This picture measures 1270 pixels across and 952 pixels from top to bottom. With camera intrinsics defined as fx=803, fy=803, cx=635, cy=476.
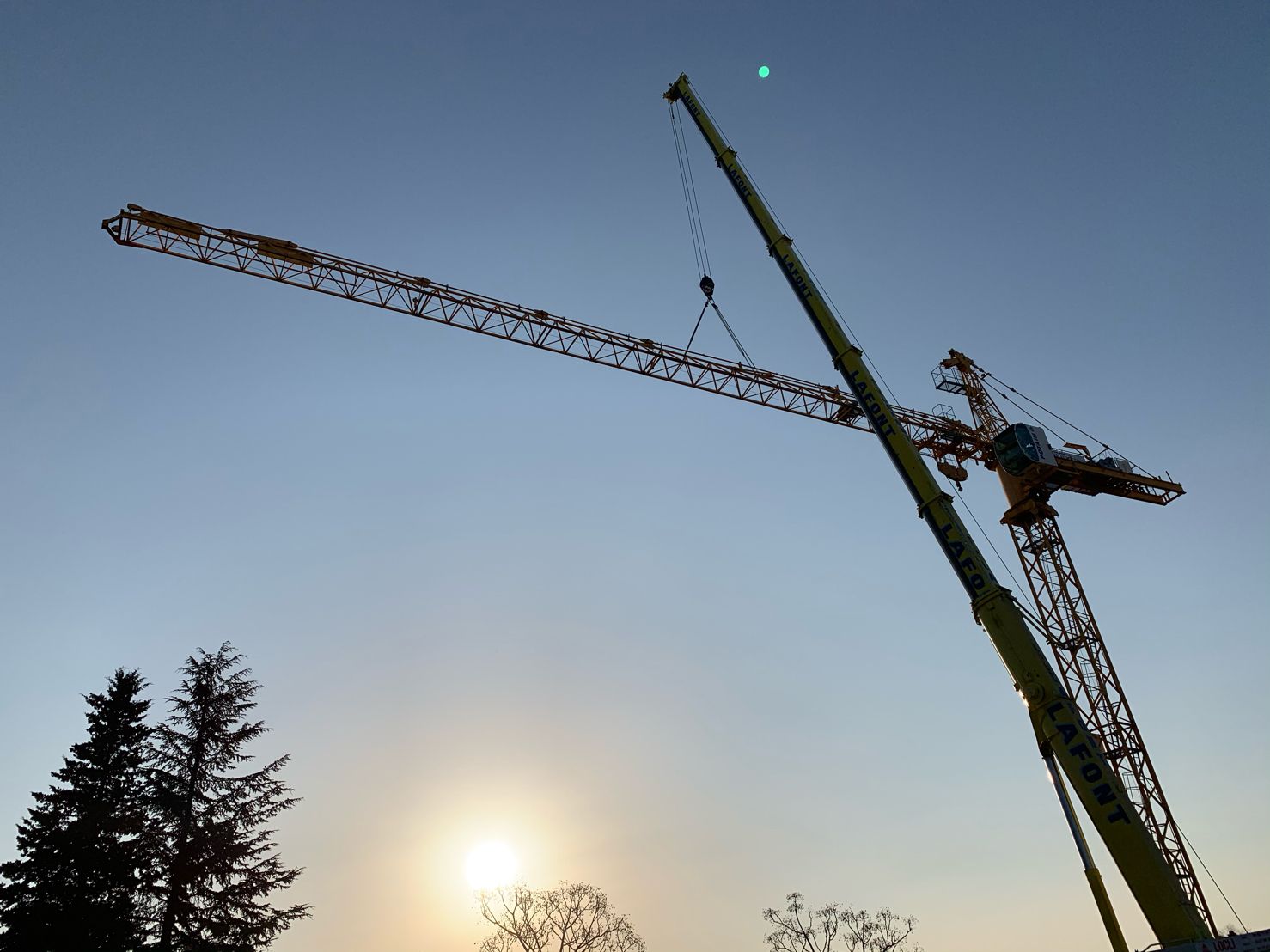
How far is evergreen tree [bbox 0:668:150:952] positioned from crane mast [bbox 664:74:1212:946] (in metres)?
24.4

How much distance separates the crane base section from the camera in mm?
13484

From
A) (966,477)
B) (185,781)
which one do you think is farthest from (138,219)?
(966,477)

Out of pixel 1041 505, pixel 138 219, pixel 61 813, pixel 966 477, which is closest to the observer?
pixel 61 813

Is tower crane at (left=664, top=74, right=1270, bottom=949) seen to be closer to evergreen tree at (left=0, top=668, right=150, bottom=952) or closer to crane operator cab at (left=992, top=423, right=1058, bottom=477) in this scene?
crane operator cab at (left=992, top=423, right=1058, bottom=477)

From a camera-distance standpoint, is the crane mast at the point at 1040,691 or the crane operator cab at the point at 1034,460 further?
the crane operator cab at the point at 1034,460

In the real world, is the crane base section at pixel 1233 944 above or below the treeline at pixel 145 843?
below

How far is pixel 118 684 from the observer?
2669 cm

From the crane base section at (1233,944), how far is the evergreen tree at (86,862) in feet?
84.2

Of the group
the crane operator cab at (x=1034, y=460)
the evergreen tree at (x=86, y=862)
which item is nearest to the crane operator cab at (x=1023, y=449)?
the crane operator cab at (x=1034, y=460)

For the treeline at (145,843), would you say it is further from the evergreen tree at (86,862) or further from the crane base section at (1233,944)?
the crane base section at (1233,944)

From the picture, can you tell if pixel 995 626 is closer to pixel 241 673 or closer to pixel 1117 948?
pixel 1117 948

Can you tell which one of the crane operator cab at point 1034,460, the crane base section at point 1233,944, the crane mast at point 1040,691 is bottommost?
the crane base section at point 1233,944

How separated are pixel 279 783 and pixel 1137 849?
24.4 m

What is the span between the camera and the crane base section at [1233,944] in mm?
13484
